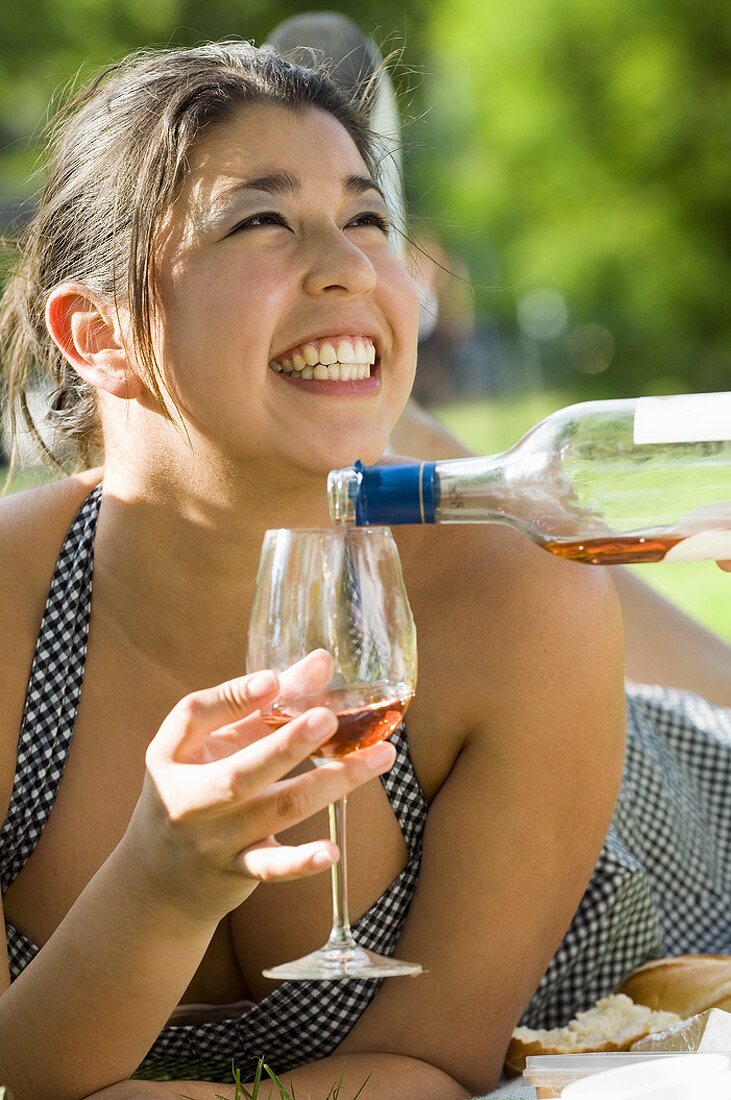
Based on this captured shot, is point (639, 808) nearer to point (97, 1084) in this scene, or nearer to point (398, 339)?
point (398, 339)

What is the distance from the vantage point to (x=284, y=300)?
85.5 inches

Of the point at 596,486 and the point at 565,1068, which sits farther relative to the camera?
the point at 596,486

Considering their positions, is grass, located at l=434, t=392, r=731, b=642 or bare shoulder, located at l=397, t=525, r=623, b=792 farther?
grass, located at l=434, t=392, r=731, b=642

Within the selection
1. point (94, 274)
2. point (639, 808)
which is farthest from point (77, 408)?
point (639, 808)

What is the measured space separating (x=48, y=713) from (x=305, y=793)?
3.56 feet

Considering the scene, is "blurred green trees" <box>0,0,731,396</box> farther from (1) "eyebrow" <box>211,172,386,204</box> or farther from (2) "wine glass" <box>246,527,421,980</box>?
(2) "wine glass" <box>246,527,421,980</box>

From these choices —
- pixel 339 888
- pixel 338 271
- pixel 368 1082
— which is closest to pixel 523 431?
pixel 338 271

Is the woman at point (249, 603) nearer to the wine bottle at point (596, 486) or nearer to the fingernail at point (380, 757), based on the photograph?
the wine bottle at point (596, 486)

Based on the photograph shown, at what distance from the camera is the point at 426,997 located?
7.44 ft

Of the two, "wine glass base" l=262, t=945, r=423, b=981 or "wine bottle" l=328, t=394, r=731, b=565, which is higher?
"wine bottle" l=328, t=394, r=731, b=565

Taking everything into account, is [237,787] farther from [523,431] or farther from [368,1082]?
[523,431]

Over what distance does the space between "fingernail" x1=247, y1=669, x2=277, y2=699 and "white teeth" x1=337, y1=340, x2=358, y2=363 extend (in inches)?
30.1

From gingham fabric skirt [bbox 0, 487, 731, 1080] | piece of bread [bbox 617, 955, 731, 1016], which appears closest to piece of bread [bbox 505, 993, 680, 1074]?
piece of bread [bbox 617, 955, 731, 1016]

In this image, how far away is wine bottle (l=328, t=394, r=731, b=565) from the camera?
65.8 inches
